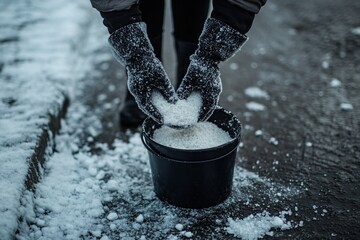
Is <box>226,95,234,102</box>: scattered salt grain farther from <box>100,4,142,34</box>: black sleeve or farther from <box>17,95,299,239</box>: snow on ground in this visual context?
<box>100,4,142,34</box>: black sleeve

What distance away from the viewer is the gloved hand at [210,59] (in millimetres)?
1704

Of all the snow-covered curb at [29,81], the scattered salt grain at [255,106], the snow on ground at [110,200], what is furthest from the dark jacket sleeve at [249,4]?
the snow-covered curb at [29,81]

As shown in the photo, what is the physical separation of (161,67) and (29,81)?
1313mm

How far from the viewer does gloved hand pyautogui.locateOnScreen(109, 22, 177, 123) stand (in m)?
1.71

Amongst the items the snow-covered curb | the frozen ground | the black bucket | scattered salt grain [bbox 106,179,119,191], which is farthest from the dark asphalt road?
scattered salt grain [bbox 106,179,119,191]

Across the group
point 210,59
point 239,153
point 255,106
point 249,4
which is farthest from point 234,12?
point 255,106

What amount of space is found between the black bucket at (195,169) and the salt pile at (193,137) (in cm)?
4

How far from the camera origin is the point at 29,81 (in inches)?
105

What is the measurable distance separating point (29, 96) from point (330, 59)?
246cm

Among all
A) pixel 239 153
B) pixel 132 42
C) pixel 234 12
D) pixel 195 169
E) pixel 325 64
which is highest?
pixel 234 12

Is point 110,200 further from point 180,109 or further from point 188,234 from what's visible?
point 180,109

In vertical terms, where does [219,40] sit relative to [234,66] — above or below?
above

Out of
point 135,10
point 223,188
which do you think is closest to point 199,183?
point 223,188

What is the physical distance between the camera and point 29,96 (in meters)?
2.48
